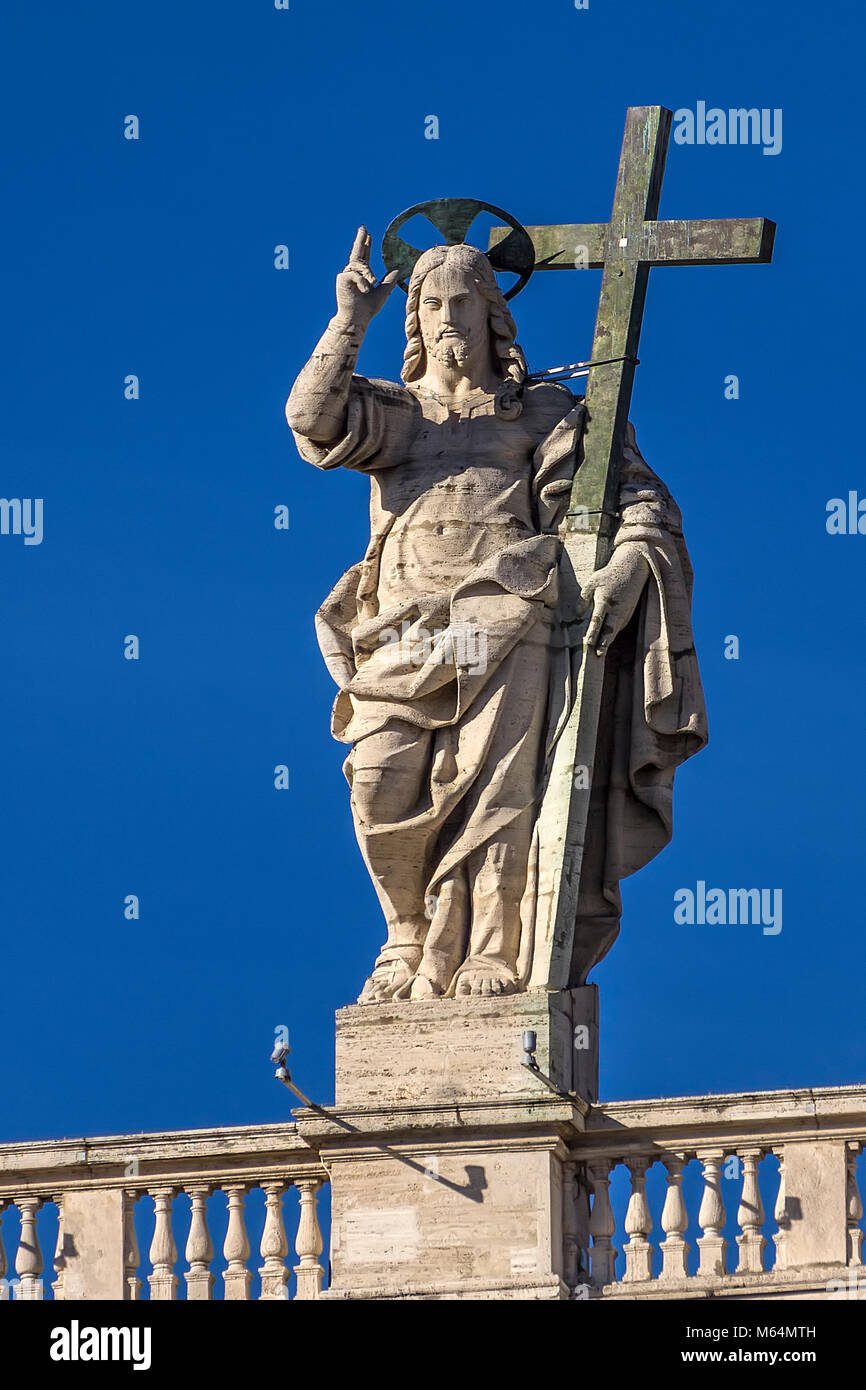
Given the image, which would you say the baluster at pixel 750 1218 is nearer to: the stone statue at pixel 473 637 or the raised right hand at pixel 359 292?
the stone statue at pixel 473 637

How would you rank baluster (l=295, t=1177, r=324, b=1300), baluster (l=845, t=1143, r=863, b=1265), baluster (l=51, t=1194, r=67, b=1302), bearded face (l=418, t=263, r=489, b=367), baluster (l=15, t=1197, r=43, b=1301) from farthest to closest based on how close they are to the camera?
bearded face (l=418, t=263, r=489, b=367), baluster (l=15, t=1197, r=43, b=1301), baluster (l=51, t=1194, r=67, b=1302), baluster (l=295, t=1177, r=324, b=1300), baluster (l=845, t=1143, r=863, b=1265)

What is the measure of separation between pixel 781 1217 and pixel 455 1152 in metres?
1.87

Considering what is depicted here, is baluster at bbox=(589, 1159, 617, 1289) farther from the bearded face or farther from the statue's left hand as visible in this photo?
the bearded face

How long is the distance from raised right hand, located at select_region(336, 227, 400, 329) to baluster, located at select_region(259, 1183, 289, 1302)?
5070mm

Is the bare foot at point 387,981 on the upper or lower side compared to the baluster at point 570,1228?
upper

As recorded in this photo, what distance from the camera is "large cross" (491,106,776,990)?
2611 cm

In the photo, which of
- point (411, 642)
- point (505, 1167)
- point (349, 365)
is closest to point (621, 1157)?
point (505, 1167)

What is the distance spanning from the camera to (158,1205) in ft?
86.0

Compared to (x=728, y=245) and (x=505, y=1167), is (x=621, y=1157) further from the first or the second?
(x=728, y=245)

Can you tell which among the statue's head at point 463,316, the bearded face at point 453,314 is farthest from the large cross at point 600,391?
the bearded face at point 453,314

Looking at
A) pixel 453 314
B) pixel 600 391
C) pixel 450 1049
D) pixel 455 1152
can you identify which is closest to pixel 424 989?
pixel 450 1049

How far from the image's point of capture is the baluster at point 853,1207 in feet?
81.1

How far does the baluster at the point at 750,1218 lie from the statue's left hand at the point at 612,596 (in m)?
3.26

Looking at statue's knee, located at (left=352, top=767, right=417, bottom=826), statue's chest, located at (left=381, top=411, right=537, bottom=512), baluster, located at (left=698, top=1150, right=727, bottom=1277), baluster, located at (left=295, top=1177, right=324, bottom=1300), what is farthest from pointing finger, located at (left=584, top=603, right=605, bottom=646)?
baluster, located at (left=295, top=1177, right=324, bottom=1300)
